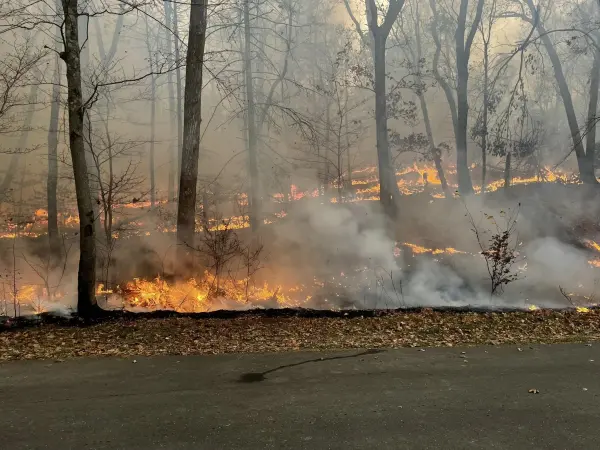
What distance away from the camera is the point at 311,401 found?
3891mm

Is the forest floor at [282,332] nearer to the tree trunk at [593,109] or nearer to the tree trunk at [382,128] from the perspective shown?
the tree trunk at [382,128]

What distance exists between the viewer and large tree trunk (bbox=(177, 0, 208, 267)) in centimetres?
938

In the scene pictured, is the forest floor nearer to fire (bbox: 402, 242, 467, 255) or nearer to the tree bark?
fire (bbox: 402, 242, 467, 255)

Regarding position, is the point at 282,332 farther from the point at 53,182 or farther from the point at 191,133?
the point at 53,182

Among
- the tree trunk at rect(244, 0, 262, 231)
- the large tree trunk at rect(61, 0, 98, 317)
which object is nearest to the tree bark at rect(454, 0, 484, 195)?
the tree trunk at rect(244, 0, 262, 231)

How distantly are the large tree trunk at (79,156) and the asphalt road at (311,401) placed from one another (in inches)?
86.5

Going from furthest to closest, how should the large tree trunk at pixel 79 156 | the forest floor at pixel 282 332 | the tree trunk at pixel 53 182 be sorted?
the tree trunk at pixel 53 182 → the large tree trunk at pixel 79 156 → the forest floor at pixel 282 332

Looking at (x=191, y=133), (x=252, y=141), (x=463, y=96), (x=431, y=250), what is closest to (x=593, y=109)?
(x=463, y=96)

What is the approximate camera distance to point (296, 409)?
374 cm

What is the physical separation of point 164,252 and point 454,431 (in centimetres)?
964

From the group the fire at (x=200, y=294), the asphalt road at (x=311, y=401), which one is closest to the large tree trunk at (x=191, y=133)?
the fire at (x=200, y=294)

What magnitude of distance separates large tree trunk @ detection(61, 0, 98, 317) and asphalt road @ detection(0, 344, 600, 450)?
86.5 inches

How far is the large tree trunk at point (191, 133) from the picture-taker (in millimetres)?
9383

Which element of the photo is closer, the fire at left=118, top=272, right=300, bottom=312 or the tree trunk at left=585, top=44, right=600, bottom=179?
the fire at left=118, top=272, right=300, bottom=312
